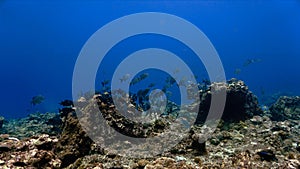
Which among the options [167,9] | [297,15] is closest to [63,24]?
[167,9]

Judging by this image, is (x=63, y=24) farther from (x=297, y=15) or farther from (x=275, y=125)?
(x=275, y=125)

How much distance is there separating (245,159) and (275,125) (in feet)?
14.3

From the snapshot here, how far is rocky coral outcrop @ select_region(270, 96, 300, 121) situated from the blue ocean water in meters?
91.3

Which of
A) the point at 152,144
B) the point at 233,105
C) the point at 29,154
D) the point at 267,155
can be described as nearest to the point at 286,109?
the point at 233,105

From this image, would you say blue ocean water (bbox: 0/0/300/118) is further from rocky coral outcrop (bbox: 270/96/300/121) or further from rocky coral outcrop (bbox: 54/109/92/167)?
rocky coral outcrop (bbox: 54/109/92/167)

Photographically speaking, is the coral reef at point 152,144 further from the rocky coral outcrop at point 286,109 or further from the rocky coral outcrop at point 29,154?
the rocky coral outcrop at point 286,109

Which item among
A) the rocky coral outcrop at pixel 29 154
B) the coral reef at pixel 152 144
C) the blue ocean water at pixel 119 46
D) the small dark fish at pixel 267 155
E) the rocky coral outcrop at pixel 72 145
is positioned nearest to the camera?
the rocky coral outcrop at pixel 29 154

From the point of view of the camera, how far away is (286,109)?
13594mm

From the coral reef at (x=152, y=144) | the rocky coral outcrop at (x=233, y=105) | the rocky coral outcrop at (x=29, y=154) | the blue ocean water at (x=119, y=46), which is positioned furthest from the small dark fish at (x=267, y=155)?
the blue ocean water at (x=119, y=46)

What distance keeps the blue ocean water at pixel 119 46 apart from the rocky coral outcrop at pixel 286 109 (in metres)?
91.3

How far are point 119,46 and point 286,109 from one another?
156838 mm

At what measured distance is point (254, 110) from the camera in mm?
11438

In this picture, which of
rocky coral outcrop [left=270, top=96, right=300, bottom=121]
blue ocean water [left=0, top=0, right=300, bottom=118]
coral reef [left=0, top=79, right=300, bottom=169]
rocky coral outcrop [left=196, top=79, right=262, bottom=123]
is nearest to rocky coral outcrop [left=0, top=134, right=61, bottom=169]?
coral reef [left=0, top=79, right=300, bottom=169]

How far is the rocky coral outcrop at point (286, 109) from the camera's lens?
12508mm
